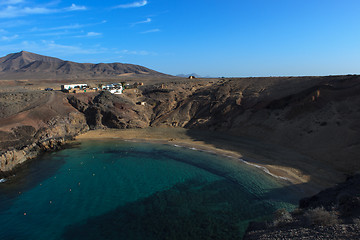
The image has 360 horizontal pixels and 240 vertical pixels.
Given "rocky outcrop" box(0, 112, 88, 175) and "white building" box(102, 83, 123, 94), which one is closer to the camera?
"rocky outcrop" box(0, 112, 88, 175)

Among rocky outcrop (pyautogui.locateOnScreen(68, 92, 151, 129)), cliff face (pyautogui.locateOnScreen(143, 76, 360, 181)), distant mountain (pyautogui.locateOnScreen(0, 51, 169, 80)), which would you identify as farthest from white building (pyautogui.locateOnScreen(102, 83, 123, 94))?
distant mountain (pyautogui.locateOnScreen(0, 51, 169, 80))

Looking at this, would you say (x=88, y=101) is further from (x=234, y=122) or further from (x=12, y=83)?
(x=12, y=83)

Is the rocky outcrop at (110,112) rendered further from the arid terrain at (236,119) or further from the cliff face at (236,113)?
the arid terrain at (236,119)

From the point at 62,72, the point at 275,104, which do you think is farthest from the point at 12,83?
the point at 275,104

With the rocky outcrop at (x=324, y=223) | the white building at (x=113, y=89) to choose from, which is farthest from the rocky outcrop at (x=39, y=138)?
the rocky outcrop at (x=324, y=223)

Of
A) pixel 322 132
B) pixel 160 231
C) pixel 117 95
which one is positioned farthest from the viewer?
pixel 117 95

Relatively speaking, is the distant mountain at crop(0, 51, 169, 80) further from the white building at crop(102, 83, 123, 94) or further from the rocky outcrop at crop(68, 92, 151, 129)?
the rocky outcrop at crop(68, 92, 151, 129)

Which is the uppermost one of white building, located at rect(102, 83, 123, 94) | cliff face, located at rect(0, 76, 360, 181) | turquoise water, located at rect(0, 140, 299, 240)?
white building, located at rect(102, 83, 123, 94)
